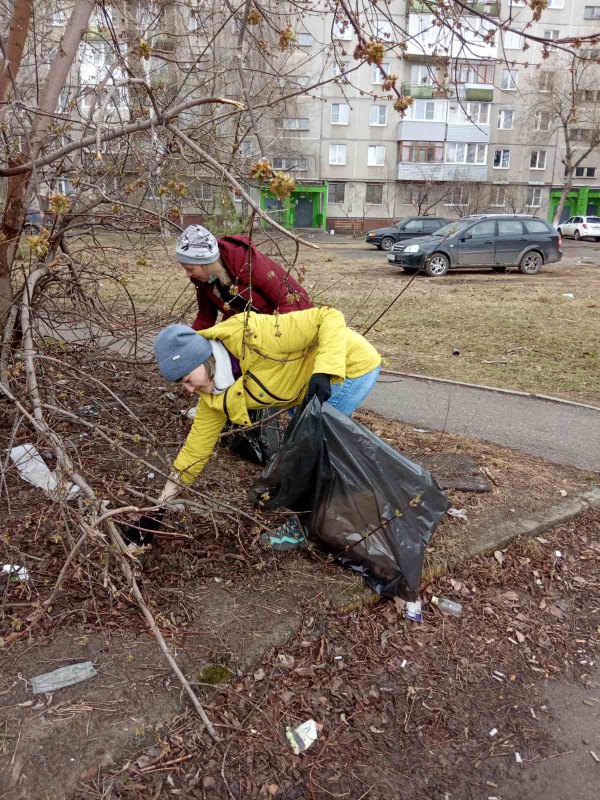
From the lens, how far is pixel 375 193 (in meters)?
40.9

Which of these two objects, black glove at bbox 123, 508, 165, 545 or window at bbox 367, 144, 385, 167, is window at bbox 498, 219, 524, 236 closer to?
black glove at bbox 123, 508, 165, 545

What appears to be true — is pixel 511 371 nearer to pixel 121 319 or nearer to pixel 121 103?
pixel 121 319

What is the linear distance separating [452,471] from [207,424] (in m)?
1.80

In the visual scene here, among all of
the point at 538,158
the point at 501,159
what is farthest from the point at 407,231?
the point at 538,158

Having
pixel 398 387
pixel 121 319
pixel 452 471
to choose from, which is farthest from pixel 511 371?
pixel 121 319

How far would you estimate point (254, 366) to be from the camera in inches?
112

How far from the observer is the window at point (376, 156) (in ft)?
131

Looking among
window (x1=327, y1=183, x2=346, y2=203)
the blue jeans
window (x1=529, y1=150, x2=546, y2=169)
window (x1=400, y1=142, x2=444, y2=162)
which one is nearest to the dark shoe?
the blue jeans

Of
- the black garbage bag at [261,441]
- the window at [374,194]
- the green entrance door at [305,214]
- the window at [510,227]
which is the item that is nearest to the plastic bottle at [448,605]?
the black garbage bag at [261,441]

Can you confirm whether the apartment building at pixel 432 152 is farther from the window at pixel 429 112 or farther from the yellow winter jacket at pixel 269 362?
the yellow winter jacket at pixel 269 362

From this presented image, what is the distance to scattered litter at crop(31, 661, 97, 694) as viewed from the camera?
2.16 m

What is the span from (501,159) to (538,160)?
9.19ft

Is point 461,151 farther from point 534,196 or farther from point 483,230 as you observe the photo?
point 483,230

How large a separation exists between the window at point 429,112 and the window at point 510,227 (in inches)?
1052
